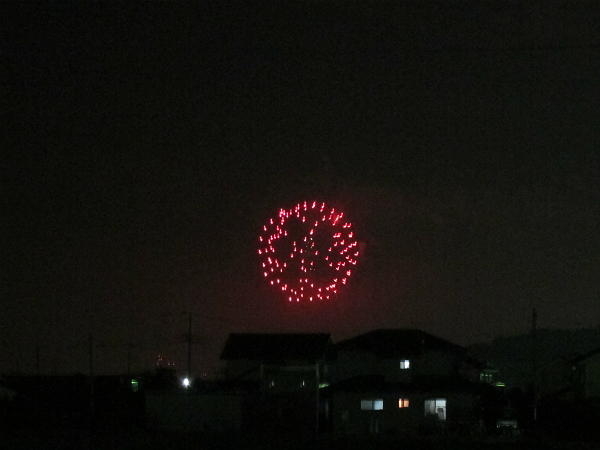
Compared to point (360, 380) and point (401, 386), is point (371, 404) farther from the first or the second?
point (360, 380)

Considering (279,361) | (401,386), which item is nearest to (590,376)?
(401,386)

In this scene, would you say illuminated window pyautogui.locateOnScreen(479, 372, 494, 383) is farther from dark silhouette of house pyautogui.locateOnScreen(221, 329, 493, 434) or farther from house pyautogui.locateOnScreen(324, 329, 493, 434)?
house pyautogui.locateOnScreen(324, 329, 493, 434)

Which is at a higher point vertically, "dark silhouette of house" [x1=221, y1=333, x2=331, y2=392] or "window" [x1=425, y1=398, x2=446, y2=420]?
"dark silhouette of house" [x1=221, y1=333, x2=331, y2=392]

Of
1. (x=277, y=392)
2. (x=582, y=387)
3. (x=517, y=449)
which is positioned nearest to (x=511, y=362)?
(x=582, y=387)

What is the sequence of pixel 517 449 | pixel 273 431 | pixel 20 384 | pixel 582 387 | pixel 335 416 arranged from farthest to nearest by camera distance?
pixel 20 384, pixel 582 387, pixel 335 416, pixel 273 431, pixel 517 449

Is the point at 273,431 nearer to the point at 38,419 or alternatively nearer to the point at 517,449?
the point at 38,419

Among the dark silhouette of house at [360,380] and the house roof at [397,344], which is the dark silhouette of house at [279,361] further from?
the house roof at [397,344]

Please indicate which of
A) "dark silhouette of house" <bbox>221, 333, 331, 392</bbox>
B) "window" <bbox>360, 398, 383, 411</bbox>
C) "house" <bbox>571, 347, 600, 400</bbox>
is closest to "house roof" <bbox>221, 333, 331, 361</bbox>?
"dark silhouette of house" <bbox>221, 333, 331, 392</bbox>
